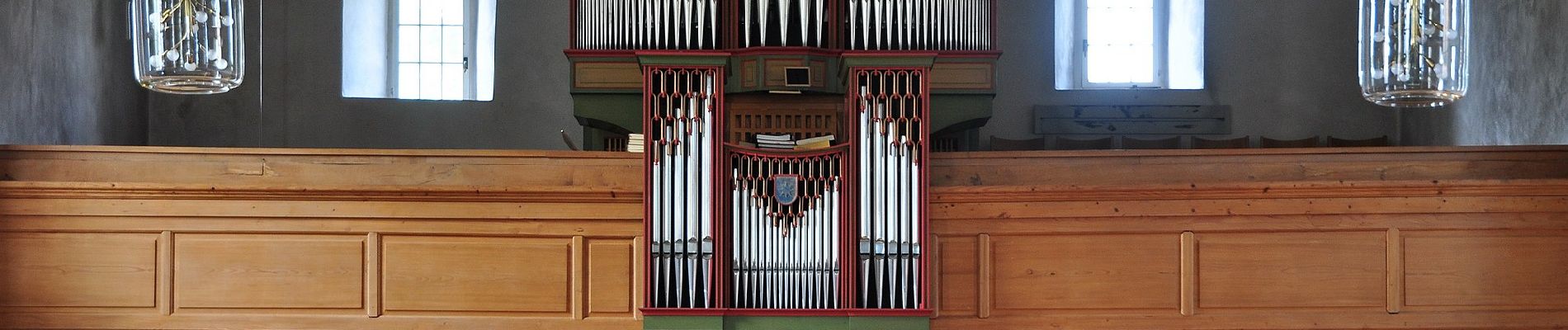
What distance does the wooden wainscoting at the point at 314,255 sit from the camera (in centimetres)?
648

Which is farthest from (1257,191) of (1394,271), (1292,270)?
(1394,271)

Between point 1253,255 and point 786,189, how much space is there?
2.21 metres

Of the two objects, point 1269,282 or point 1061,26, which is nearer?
point 1269,282

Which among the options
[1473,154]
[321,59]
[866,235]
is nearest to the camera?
[866,235]

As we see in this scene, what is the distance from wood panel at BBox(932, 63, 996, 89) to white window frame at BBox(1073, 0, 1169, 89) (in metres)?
2.77

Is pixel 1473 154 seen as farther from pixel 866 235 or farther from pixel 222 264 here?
pixel 222 264

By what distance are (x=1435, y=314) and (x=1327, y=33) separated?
484cm

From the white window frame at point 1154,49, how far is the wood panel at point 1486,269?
4640mm

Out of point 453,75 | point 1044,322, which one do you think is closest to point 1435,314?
point 1044,322

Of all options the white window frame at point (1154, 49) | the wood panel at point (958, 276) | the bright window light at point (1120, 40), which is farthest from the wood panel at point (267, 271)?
the bright window light at point (1120, 40)

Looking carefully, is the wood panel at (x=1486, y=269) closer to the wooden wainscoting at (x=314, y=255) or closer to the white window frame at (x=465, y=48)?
the wooden wainscoting at (x=314, y=255)

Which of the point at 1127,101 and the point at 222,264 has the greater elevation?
the point at 1127,101

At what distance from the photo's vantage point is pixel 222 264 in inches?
256

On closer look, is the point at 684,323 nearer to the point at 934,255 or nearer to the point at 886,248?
the point at 886,248
